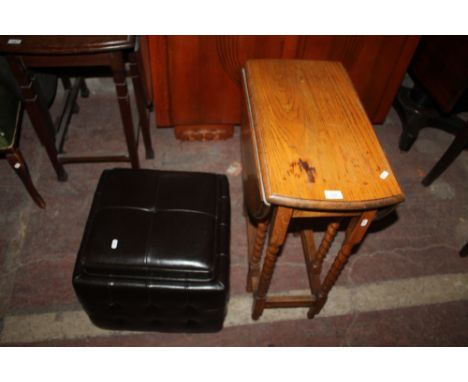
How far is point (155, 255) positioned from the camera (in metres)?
1.47

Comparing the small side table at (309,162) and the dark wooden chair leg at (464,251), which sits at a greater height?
the small side table at (309,162)

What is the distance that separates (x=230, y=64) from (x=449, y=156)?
1538mm

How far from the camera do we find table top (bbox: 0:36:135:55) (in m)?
1.56

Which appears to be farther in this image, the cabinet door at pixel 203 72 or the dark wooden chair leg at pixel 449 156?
the dark wooden chair leg at pixel 449 156

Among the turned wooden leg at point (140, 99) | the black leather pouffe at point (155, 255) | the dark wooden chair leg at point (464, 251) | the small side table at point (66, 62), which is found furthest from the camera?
the dark wooden chair leg at point (464, 251)

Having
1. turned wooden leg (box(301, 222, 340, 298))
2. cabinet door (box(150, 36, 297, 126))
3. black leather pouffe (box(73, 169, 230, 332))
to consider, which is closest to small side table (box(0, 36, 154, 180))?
cabinet door (box(150, 36, 297, 126))

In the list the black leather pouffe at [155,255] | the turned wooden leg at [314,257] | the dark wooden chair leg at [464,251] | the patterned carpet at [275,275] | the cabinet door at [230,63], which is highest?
the cabinet door at [230,63]

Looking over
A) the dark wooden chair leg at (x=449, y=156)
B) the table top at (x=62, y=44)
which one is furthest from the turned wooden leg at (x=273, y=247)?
the dark wooden chair leg at (x=449, y=156)

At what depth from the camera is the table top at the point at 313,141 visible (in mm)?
1235

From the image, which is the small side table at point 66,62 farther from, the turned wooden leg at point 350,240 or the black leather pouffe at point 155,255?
the turned wooden leg at point 350,240

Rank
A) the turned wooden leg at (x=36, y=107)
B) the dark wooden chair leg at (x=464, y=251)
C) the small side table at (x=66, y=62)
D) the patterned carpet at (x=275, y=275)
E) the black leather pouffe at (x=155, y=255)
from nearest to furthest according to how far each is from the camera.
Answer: the black leather pouffe at (x=155, y=255) < the small side table at (x=66, y=62) < the turned wooden leg at (x=36, y=107) < the patterned carpet at (x=275, y=275) < the dark wooden chair leg at (x=464, y=251)

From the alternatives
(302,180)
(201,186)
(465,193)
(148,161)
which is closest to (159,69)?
(148,161)

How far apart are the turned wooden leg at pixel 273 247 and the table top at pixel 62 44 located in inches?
41.3
